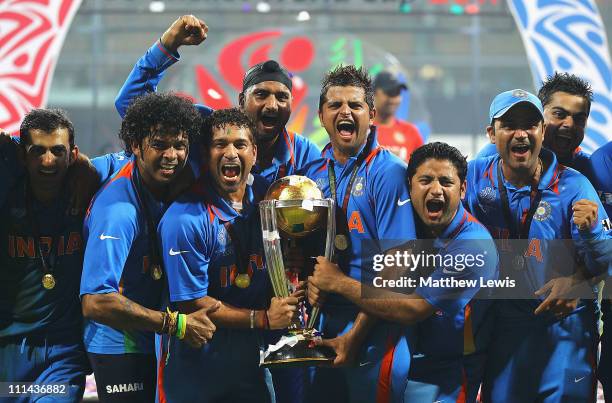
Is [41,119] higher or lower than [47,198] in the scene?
higher

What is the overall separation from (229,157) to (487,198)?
3.94 feet

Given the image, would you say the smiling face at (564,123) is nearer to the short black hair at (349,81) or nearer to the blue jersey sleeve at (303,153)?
the short black hair at (349,81)

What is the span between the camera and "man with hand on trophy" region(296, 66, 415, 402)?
3.88m

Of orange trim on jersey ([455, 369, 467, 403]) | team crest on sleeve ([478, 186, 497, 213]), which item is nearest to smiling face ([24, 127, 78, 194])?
team crest on sleeve ([478, 186, 497, 213])

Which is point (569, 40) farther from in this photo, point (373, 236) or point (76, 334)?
point (76, 334)

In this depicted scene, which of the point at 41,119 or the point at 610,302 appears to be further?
the point at 610,302

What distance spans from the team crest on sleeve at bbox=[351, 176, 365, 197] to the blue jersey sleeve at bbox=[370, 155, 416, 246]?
4cm

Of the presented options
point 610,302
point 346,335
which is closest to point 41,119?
point 346,335

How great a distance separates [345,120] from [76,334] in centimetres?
154

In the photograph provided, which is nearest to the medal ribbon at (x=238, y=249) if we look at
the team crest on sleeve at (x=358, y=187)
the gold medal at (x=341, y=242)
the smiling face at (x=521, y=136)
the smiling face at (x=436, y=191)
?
the gold medal at (x=341, y=242)

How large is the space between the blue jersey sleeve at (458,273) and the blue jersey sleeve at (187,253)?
895 millimetres

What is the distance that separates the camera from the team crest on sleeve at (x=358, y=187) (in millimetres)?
3959

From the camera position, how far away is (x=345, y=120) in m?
4.02

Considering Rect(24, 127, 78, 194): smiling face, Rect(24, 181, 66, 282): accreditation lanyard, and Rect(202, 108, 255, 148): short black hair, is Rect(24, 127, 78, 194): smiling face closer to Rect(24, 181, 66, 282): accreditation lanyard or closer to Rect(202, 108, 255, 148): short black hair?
Rect(24, 181, 66, 282): accreditation lanyard
